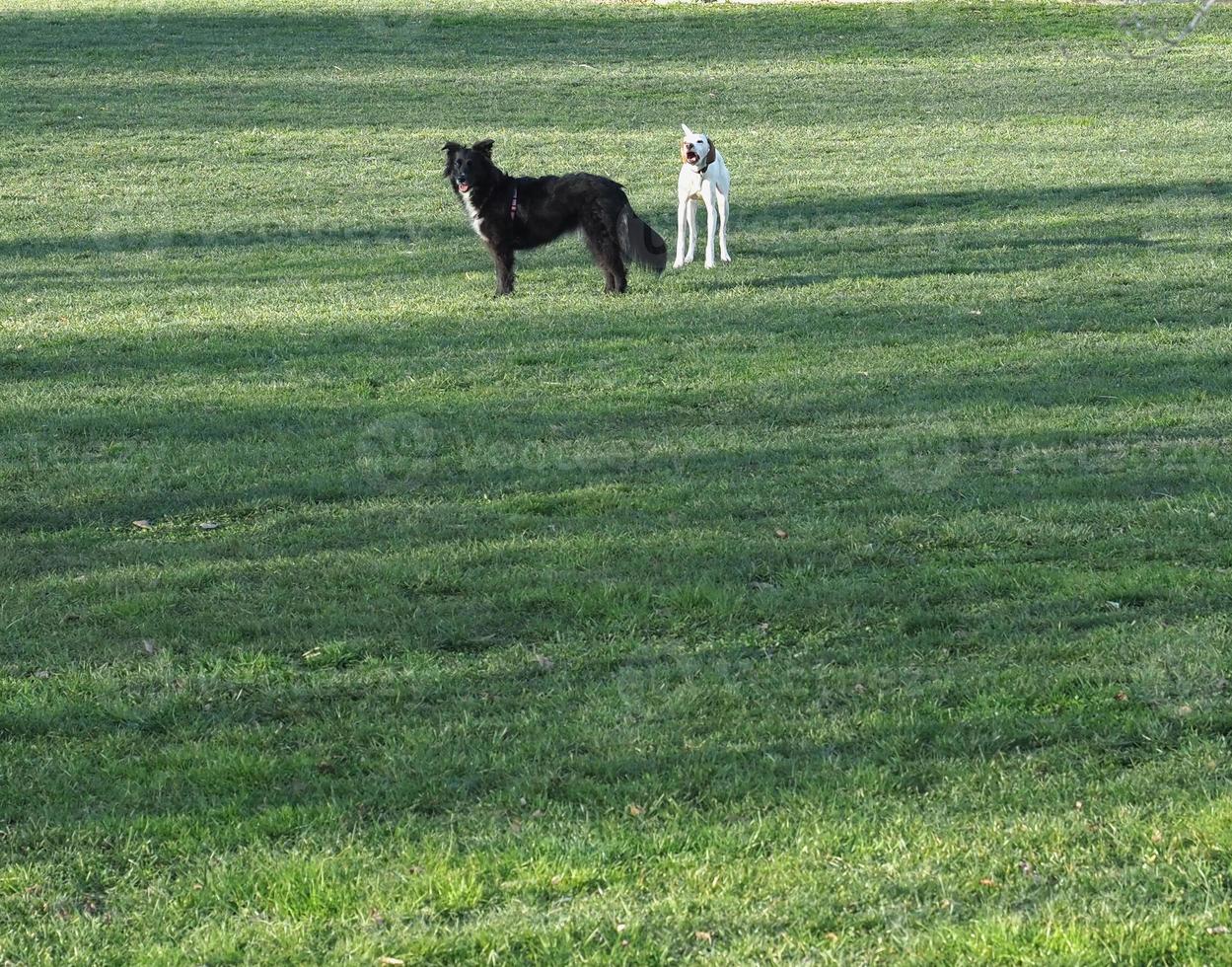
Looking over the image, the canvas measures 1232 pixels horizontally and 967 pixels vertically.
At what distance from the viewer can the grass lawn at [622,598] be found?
→ 4324mm

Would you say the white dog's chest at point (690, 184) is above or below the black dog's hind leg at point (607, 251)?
above

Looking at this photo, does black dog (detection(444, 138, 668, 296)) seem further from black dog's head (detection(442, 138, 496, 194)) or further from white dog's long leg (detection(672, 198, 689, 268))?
white dog's long leg (detection(672, 198, 689, 268))

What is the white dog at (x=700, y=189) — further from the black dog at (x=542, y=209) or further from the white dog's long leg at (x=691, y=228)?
the black dog at (x=542, y=209)

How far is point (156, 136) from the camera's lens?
27422 millimetres

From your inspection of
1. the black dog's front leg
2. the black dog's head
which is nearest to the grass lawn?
the black dog's front leg

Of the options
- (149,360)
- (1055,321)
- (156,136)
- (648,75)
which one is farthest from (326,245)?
(648,75)

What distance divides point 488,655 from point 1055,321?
319 inches

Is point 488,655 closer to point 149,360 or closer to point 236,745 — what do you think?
point 236,745

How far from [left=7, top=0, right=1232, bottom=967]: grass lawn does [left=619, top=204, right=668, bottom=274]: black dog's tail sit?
0.27m

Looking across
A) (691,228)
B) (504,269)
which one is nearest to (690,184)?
(691,228)

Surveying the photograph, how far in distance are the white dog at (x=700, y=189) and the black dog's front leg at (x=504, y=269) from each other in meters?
1.93

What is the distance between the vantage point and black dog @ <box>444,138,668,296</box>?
14.0 metres

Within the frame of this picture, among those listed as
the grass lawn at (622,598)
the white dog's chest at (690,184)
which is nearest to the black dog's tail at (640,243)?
the grass lawn at (622,598)

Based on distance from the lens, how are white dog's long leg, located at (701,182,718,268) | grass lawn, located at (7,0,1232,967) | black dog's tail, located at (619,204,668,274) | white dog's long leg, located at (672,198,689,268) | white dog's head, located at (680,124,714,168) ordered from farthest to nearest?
white dog's long leg, located at (672,198,689,268) → white dog's long leg, located at (701,182,718,268) → white dog's head, located at (680,124,714,168) → black dog's tail, located at (619,204,668,274) → grass lawn, located at (7,0,1232,967)
